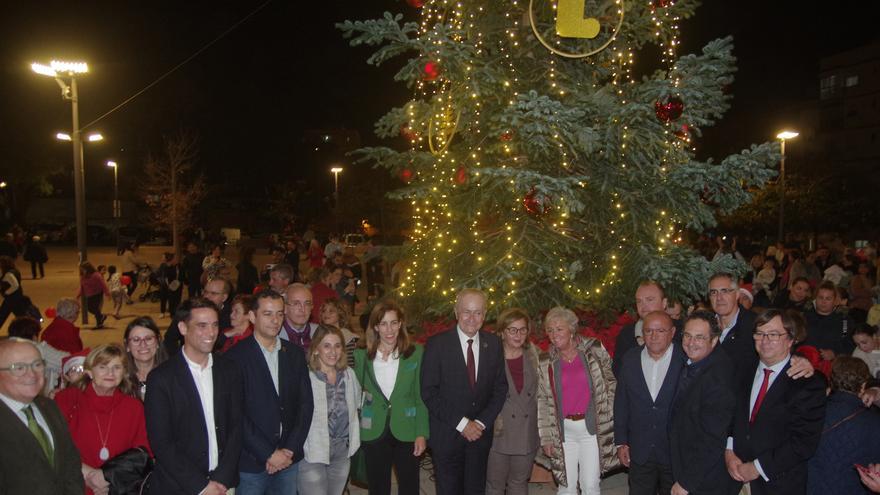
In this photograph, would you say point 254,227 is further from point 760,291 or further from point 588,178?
point 588,178

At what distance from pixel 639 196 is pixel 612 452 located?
3.15 metres

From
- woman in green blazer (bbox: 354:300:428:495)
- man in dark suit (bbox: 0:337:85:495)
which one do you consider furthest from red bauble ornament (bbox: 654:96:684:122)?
man in dark suit (bbox: 0:337:85:495)

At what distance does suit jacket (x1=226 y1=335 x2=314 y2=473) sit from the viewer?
4547 millimetres

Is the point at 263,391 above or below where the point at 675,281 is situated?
below

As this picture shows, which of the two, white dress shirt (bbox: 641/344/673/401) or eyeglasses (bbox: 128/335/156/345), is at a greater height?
eyeglasses (bbox: 128/335/156/345)

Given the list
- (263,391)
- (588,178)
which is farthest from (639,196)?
(263,391)

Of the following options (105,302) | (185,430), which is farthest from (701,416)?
(105,302)

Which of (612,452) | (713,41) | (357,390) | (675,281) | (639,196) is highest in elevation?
(713,41)

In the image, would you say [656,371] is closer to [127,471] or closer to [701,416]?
[701,416]

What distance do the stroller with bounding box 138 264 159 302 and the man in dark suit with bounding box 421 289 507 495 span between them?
14.7 metres

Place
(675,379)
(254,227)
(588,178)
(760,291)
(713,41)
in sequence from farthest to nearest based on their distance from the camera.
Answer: (254,227)
(760,291)
(588,178)
(713,41)
(675,379)

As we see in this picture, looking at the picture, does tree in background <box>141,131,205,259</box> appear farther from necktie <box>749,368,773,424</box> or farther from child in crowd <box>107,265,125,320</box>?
necktie <box>749,368,773,424</box>

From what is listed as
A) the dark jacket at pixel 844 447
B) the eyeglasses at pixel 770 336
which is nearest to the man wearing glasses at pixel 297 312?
the eyeglasses at pixel 770 336

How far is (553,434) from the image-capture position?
5422 mm
